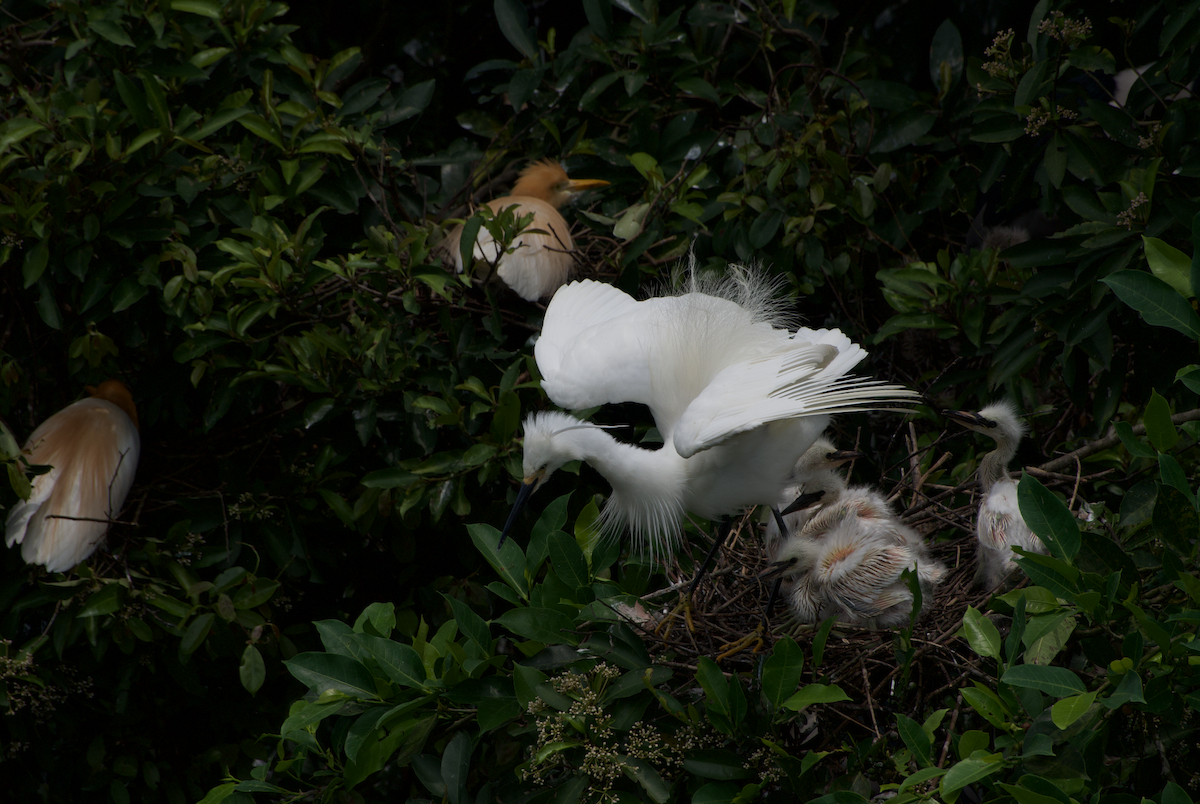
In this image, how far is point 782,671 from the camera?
1.46 meters

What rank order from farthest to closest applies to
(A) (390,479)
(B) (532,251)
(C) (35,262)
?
1. (B) (532,251)
2. (C) (35,262)
3. (A) (390,479)

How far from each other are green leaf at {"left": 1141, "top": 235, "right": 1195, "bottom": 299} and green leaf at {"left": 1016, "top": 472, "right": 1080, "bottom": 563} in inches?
12.9

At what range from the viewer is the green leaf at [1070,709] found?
1.11 metres

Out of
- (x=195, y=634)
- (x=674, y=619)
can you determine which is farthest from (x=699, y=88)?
(x=195, y=634)

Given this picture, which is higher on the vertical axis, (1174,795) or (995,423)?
(1174,795)

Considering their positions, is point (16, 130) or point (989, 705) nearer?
point (989, 705)

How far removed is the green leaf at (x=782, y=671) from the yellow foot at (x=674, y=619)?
1.37 feet

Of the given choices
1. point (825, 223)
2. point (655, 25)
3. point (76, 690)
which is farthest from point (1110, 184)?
point (76, 690)

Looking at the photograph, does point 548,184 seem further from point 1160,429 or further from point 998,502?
point 1160,429

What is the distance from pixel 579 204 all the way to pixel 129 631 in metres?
1.78

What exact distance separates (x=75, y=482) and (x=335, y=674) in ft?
5.11

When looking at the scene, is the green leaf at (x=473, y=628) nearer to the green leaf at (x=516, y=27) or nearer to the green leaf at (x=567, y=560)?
the green leaf at (x=567, y=560)

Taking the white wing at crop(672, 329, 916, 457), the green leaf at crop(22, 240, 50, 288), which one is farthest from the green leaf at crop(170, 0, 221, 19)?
the white wing at crop(672, 329, 916, 457)

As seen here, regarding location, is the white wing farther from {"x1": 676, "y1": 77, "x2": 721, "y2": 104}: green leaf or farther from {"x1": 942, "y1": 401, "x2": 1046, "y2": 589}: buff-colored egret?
{"x1": 676, "y1": 77, "x2": 721, "y2": 104}: green leaf
